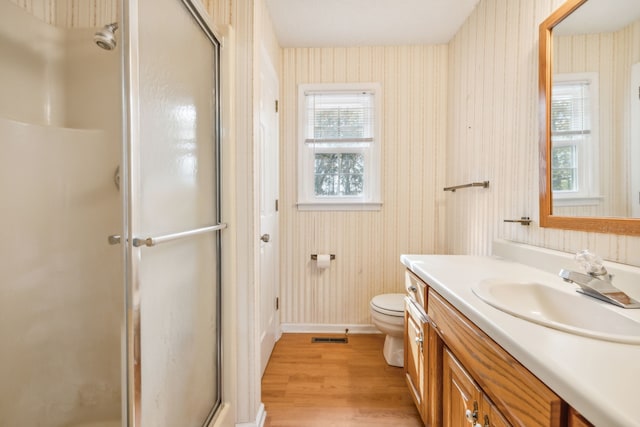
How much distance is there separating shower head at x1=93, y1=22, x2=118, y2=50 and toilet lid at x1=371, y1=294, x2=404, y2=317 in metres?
1.80

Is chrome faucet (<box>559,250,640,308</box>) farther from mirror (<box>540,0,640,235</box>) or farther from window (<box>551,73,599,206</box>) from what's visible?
Answer: window (<box>551,73,599,206</box>)

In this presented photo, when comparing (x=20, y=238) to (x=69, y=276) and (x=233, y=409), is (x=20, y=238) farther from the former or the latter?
(x=233, y=409)

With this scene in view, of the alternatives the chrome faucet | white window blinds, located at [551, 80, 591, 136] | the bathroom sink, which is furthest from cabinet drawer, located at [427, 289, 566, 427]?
white window blinds, located at [551, 80, 591, 136]

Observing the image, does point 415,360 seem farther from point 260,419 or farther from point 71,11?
point 71,11

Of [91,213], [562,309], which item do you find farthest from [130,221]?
[562,309]

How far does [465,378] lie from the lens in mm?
887

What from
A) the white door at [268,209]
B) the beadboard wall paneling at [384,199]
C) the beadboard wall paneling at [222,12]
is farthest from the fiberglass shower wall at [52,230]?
the beadboard wall paneling at [384,199]

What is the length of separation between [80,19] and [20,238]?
84 cm

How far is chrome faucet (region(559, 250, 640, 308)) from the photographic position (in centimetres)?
76

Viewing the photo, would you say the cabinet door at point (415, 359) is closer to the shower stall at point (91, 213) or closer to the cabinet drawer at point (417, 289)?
the cabinet drawer at point (417, 289)

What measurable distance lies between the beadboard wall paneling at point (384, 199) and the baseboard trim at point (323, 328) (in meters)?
0.04

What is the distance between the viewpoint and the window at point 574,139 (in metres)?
1.03

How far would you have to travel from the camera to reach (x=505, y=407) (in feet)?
2.21

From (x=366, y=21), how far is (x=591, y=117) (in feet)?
5.00
